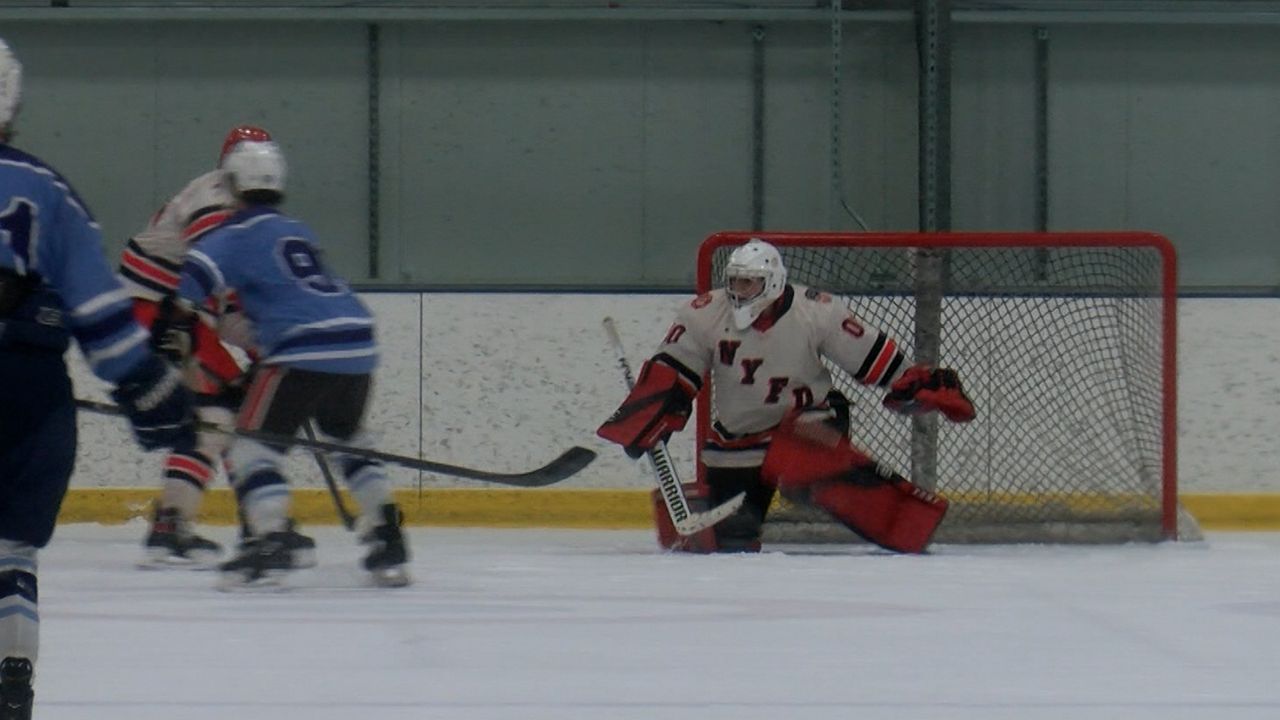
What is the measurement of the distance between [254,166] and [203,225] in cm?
52

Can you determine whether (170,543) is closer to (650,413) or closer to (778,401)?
(650,413)

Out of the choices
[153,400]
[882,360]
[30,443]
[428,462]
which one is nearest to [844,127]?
[882,360]

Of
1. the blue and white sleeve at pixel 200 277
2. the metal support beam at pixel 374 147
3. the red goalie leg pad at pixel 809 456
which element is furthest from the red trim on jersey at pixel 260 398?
the metal support beam at pixel 374 147

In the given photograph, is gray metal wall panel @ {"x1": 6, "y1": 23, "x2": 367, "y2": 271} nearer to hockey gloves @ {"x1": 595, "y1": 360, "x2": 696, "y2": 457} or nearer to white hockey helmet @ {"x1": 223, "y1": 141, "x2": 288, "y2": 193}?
hockey gloves @ {"x1": 595, "y1": 360, "x2": 696, "y2": 457}

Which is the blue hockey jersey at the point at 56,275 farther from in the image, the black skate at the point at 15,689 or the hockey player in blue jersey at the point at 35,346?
the black skate at the point at 15,689

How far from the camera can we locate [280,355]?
4105 millimetres

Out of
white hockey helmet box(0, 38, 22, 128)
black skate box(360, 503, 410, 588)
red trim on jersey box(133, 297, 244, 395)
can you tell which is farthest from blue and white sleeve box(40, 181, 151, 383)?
red trim on jersey box(133, 297, 244, 395)

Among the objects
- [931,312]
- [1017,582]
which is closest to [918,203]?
[931,312]

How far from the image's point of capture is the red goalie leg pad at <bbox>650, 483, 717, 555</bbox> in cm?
508

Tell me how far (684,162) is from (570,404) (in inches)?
77.3

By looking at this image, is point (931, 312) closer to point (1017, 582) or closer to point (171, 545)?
point (1017, 582)

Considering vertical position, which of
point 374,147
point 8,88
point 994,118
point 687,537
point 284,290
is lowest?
point 687,537

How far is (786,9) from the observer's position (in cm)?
762

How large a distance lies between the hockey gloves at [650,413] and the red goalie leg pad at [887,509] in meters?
0.38
